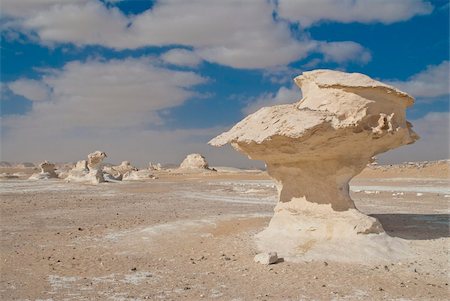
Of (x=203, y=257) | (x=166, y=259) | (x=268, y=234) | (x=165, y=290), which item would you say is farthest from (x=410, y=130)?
(x=165, y=290)

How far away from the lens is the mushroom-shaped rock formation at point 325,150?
361 inches

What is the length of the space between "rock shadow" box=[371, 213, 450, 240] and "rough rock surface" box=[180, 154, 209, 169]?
5639 centimetres

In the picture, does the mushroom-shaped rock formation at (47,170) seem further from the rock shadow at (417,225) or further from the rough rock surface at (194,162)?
the rock shadow at (417,225)

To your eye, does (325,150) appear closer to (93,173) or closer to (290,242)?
(290,242)

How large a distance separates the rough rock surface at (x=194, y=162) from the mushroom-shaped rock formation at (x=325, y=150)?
59.9m

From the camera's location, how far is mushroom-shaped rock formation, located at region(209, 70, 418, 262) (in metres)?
9.16

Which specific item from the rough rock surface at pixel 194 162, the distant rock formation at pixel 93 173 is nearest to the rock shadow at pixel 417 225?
the distant rock formation at pixel 93 173

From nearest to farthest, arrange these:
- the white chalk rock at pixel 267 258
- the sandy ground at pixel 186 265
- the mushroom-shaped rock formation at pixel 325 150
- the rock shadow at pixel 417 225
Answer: the sandy ground at pixel 186 265 → the white chalk rock at pixel 267 258 → the mushroom-shaped rock formation at pixel 325 150 → the rock shadow at pixel 417 225

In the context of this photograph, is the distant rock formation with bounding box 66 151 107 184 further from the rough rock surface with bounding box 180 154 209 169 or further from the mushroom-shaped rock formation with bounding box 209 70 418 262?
the rough rock surface with bounding box 180 154 209 169

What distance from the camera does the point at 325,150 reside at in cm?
977

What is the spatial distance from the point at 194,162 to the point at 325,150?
62016 millimetres

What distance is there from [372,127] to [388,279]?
3.24 metres

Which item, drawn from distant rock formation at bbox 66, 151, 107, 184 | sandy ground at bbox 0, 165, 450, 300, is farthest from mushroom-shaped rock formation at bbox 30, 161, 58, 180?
sandy ground at bbox 0, 165, 450, 300

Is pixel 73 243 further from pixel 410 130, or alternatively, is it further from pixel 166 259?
pixel 410 130
